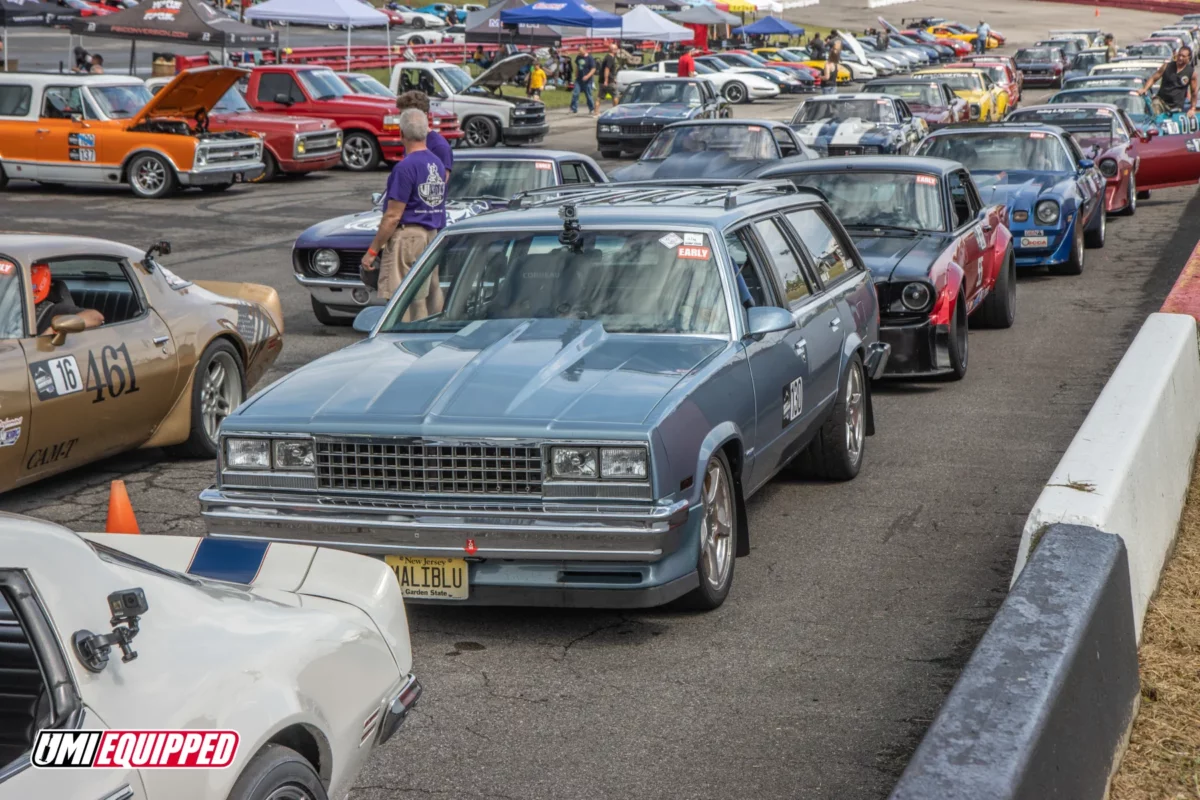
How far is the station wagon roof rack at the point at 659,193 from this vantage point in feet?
24.6

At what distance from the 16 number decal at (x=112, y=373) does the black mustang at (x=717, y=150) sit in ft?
Result: 34.2

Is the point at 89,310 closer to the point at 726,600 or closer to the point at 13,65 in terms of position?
the point at 726,600

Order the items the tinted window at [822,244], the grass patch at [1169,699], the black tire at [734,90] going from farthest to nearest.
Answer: the black tire at [734,90] → the tinted window at [822,244] → the grass patch at [1169,699]

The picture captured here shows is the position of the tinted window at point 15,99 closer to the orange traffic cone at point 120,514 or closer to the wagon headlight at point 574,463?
the orange traffic cone at point 120,514

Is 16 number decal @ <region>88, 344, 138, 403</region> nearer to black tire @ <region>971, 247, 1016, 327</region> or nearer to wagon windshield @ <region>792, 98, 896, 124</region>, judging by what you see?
black tire @ <region>971, 247, 1016, 327</region>

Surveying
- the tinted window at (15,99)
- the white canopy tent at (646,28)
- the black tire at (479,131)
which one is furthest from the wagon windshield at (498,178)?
the white canopy tent at (646,28)

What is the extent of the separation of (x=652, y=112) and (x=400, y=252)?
2044 centimetres

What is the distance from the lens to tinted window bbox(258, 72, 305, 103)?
27.4m

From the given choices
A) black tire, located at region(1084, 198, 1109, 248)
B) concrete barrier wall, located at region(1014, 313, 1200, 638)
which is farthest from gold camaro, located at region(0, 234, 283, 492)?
black tire, located at region(1084, 198, 1109, 248)

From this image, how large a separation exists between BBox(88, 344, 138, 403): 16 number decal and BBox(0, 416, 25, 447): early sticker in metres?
0.56

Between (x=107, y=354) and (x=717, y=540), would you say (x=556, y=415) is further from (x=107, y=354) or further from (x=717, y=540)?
(x=107, y=354)

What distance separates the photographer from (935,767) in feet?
11.3

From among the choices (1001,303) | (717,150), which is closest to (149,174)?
(717,150)

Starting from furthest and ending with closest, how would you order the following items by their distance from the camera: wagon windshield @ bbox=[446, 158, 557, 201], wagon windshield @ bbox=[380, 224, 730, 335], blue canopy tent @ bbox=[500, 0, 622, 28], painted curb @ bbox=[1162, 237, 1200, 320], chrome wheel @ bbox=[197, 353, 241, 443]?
blue canopy tent @ bbox=[500, 0, 622, 28] → wagon windshield @ bbox=[446, 158, 557, 201] → painted curb @ bbox=[1162, 237, 1200, 320] → chrome wheel @ bbox=[197, 353, 241, 443] → wagon windshield @ bbox=[380, 224, 730, 335]
